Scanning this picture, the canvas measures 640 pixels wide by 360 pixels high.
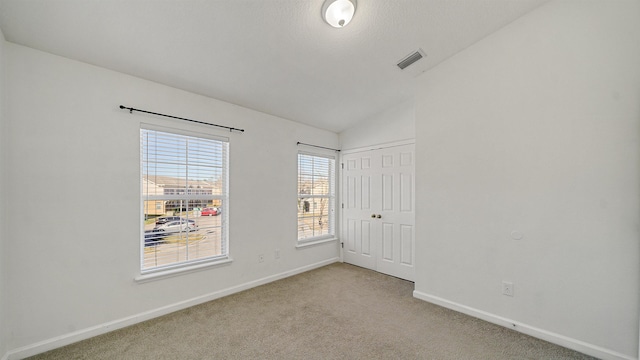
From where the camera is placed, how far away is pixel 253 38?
221 cm

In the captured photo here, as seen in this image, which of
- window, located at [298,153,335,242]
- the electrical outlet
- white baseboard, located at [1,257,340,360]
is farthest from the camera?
window, located at [298,153,335,242]

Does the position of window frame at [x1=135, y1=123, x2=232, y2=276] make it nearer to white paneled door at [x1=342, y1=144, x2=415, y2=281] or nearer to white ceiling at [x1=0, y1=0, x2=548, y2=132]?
white ceiling at [x1=0, y1=0, x2=548, y2=132]

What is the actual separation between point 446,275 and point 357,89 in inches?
96.4

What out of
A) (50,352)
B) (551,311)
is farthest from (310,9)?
(50,352)

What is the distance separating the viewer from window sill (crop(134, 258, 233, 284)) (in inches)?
96.8

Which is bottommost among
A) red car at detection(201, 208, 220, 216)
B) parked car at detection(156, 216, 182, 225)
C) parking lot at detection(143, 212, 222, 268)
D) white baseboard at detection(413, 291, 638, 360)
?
white baseboard at detection(413, 291, 638, 360)

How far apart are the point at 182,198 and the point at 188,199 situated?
68 millimetres

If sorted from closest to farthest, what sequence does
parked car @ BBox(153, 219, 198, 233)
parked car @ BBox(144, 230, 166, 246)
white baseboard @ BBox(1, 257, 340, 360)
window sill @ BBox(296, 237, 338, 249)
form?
white baseboard @ BBox(1, 257, 340, 360)
parked car @ BBox(144, 230, 166, 246)
parked car @ BBox(153, 219, 198, 233)
window sill @ BBox(296, 237, 338, 249)

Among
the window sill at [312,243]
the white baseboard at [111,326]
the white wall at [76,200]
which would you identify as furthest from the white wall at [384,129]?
the white baseboard at [111,326]

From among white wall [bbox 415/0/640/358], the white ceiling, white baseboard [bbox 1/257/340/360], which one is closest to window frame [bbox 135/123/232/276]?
white baseboard [bbox 1/257/340/360]

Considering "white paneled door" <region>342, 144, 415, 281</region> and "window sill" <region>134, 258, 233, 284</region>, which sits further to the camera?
"white paneled door" <region>342, 144, 415, 281</region>

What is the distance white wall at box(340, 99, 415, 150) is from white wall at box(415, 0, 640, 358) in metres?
0.62

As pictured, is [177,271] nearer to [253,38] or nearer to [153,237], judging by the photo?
[153,237]

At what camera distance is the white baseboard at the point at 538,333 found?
196cm
